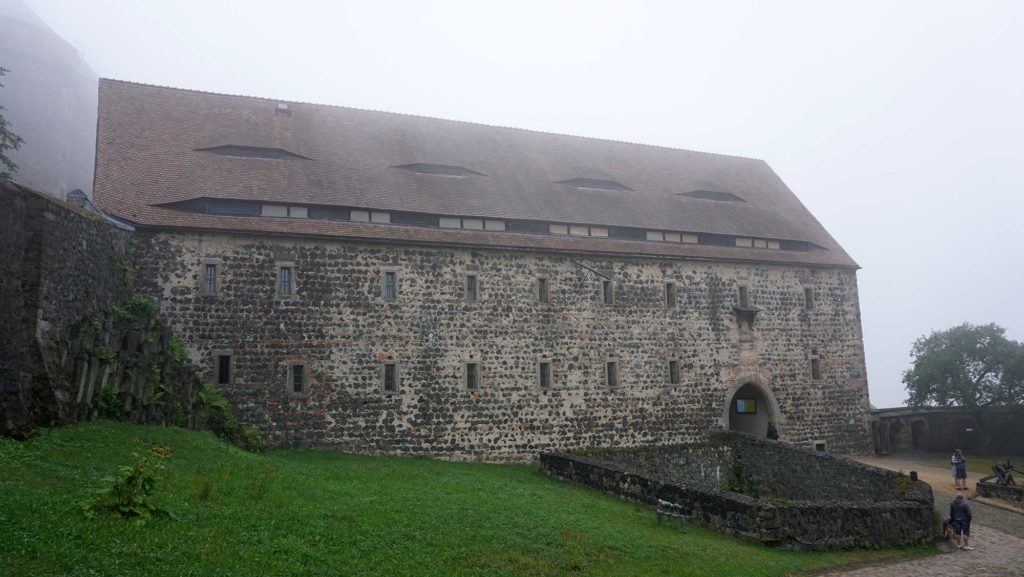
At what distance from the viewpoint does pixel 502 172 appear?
2906 centimetres

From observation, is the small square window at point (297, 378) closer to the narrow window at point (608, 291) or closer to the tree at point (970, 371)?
the narrow window at point (608, 291)

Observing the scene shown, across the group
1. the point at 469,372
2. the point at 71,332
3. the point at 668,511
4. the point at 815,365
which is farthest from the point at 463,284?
the point at 815,365

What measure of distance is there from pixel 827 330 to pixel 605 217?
36.6ft

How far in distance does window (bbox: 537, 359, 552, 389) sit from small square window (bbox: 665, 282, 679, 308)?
226 inches

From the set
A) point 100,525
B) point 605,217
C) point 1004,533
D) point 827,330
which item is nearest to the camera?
point 100,525

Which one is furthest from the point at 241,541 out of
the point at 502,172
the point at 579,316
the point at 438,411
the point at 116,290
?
the point at 502,172

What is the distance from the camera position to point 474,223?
2550 centimetres

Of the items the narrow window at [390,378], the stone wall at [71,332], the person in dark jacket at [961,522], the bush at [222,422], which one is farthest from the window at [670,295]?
the stone wall at [71,332]

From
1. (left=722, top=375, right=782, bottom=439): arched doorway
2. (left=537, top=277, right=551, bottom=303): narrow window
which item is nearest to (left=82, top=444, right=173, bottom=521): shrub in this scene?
(left=537, top=277, right=551, bottom=303): narrow window

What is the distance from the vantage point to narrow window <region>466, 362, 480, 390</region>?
942 inches

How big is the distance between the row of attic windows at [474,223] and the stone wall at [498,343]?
1.17m

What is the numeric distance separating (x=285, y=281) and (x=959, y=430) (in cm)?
3241

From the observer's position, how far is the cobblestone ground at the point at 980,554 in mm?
14148

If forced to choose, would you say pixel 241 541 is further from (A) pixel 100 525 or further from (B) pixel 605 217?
(B) pixel 605 217
